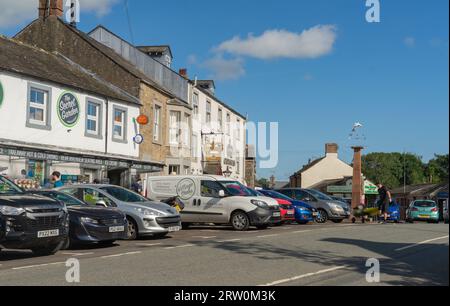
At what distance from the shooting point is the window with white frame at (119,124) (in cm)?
2656

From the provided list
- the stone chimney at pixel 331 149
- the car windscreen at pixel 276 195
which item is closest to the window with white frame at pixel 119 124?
the car windscreen at pixel 276 195

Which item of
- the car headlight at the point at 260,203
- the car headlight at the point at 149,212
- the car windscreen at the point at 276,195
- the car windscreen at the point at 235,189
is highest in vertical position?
the car windscreen at the point at 235,189

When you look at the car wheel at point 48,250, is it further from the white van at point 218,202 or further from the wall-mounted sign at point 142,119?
the wall-mounted sign at point 142,119

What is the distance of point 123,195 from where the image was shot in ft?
53.1

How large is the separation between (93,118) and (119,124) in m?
2.00

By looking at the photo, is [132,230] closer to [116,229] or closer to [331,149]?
[116,229]

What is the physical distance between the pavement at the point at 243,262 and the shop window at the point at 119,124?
11995 millimetres

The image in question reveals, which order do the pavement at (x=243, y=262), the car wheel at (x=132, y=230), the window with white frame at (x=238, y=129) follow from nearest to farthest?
1. the pavement at (x=243, y=262)
2. the car wheel at (x=132, y=230)
3. the window with white frame at (x=238, y=129)

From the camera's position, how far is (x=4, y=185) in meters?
12.2

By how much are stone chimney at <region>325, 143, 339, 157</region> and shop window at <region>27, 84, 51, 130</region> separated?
65724mm

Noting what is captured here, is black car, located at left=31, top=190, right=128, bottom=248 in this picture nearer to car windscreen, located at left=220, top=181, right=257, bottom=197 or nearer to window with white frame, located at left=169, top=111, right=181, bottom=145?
car windscreen, located at left=220, top=181, right=257, bottom=197

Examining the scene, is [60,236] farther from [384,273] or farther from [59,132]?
[59,132]

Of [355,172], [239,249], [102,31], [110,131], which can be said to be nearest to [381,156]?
[355,172]
